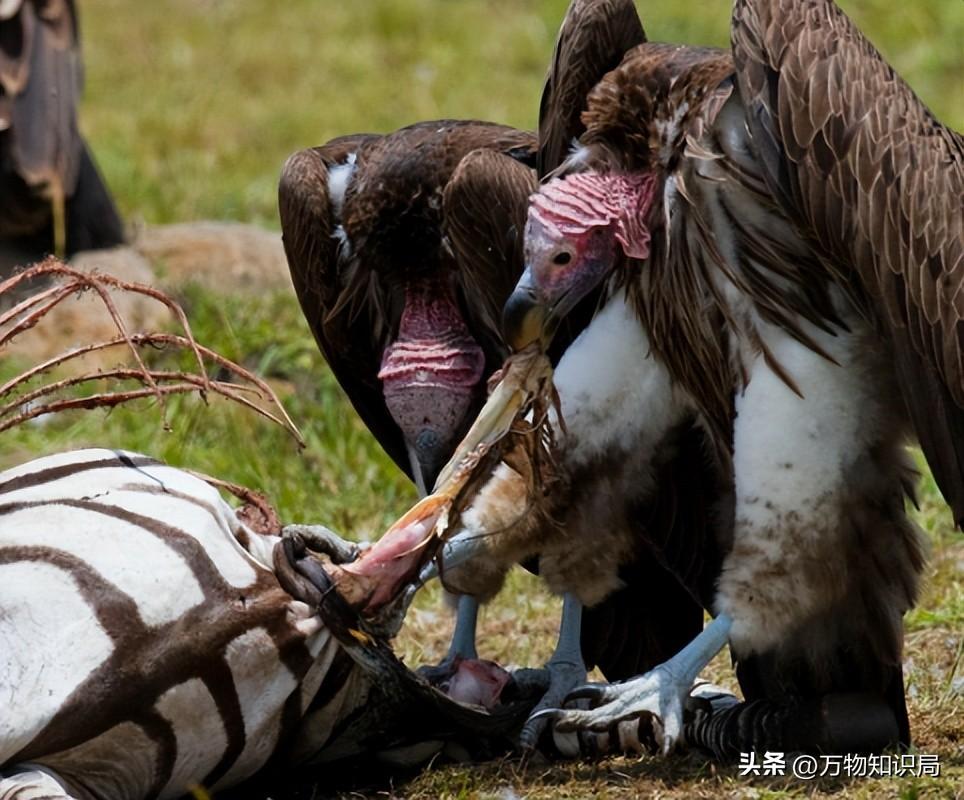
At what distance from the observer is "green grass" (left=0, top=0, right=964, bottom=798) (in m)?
4.00

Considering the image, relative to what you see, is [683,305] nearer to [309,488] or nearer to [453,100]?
[309,488]

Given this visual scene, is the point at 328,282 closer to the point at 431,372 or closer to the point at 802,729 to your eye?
the point at 431,372

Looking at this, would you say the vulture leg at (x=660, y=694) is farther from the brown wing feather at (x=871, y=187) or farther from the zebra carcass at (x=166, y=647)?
the brown wing feather at (x=871, y=187)

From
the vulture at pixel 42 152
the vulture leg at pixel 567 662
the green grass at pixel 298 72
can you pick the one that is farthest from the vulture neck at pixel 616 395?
the green grass at pixel 298 72

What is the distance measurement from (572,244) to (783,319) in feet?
1.54

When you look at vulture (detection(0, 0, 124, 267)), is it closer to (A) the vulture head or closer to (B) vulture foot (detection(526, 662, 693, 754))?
(A) the vulture head

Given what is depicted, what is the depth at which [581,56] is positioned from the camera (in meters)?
4.01

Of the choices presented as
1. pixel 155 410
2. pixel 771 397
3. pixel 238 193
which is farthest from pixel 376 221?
pixel 238 193

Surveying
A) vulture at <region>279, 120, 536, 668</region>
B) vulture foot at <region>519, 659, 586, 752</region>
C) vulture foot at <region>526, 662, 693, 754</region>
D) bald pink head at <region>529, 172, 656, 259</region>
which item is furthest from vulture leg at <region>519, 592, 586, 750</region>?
bald pink head at <region>529, 172, 656, 259</region>

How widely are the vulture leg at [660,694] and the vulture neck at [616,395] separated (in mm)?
460

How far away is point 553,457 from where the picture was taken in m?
3.79

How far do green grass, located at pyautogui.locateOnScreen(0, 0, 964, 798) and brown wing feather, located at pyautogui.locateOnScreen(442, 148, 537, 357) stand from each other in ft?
3.03

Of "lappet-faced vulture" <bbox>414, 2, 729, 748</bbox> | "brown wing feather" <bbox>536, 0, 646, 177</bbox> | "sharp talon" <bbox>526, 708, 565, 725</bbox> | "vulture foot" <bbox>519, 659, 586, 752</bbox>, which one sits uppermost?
"brown wing feather" <bbox>536, 0, 646, 177</bbox>

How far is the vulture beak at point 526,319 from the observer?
3725mm
